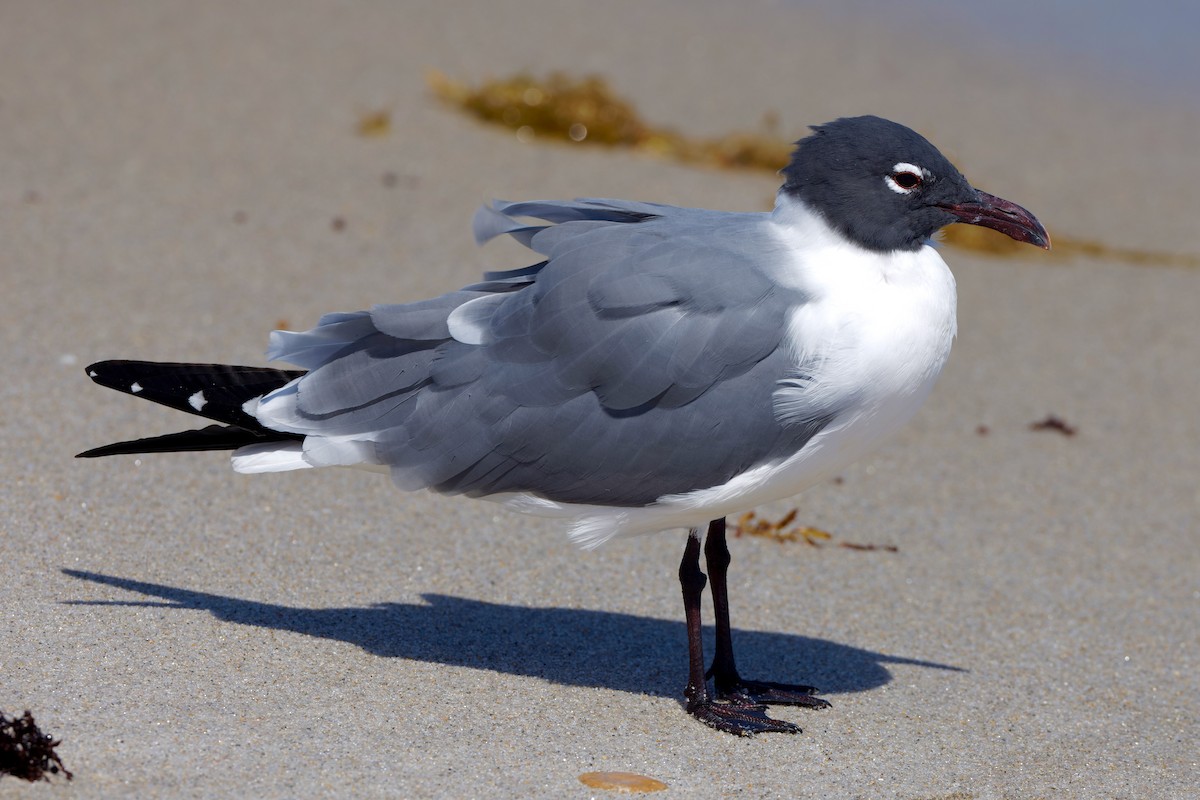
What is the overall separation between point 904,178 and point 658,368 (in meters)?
0.85

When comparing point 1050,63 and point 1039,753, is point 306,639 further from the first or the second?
point 1050,63

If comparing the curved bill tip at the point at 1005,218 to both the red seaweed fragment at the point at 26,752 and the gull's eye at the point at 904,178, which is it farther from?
the red seaweed fragment at the point at 26,752

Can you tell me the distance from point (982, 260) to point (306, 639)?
520cm

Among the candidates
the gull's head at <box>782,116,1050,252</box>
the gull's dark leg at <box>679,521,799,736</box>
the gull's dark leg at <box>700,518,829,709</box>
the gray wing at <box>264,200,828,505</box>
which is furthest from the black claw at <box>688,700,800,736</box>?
the gull's head at <box>782,116,1050,252</box>

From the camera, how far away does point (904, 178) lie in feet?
12.9

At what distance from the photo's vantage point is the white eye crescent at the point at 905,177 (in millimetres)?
3932

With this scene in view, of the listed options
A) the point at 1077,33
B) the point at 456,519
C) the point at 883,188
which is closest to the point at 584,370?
the point at 883,188

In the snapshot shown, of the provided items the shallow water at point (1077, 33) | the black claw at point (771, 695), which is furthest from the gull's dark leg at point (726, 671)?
the shallow water at point (1077, 33)

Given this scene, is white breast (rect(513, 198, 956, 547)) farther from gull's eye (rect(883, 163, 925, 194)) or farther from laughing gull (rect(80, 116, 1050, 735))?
gull's eye (rect(883, 163, 925, 194))

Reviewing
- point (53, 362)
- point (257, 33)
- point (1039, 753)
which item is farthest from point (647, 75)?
point (1039, 753)

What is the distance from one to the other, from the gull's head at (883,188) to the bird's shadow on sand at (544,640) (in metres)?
1.35

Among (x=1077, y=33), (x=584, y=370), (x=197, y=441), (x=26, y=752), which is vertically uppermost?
(x=1077, y=33)

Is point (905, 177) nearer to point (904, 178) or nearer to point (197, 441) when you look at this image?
point (904, 178)

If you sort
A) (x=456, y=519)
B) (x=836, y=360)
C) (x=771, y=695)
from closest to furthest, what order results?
(x=836, y=360), (x=771, y=695), (x=456, y=519)
